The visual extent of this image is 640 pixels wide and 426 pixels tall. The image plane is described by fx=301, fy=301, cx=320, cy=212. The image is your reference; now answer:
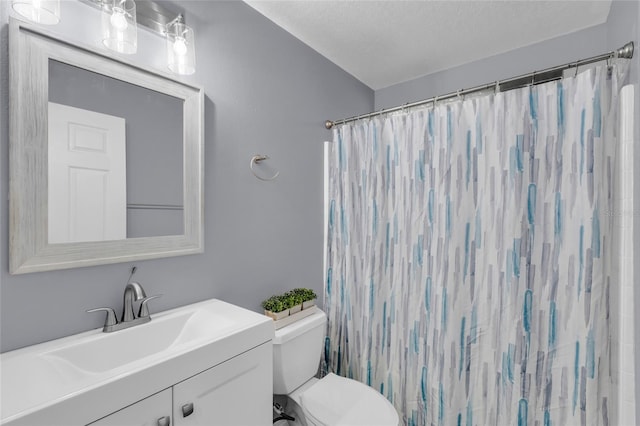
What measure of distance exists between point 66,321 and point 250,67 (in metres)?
1.41

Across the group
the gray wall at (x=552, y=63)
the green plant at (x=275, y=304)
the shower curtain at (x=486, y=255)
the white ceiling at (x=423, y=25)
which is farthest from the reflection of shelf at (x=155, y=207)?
the gray wall at (x=552, y=63)

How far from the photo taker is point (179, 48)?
51.0 inches

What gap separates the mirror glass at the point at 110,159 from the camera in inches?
40.5

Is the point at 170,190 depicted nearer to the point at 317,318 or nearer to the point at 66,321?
the point at 66,321

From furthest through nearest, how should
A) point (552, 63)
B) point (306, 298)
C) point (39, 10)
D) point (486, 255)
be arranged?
point (552, 63), point (306, 298), point (486, 255), point (39, 10)

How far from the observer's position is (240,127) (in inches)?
62.7

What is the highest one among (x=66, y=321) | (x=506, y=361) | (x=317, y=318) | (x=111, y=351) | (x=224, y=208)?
(x=224, y=208)

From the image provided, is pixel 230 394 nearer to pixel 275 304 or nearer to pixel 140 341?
pixel 140 341

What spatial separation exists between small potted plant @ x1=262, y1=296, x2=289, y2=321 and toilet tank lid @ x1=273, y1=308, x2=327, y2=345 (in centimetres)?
7

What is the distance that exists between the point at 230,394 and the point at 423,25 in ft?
6.92

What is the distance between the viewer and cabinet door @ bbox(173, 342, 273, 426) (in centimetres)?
93

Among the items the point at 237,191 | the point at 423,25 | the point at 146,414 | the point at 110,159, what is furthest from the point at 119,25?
the point at 423,25

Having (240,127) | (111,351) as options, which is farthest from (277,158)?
(111,351)

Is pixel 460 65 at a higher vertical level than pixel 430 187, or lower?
higher
